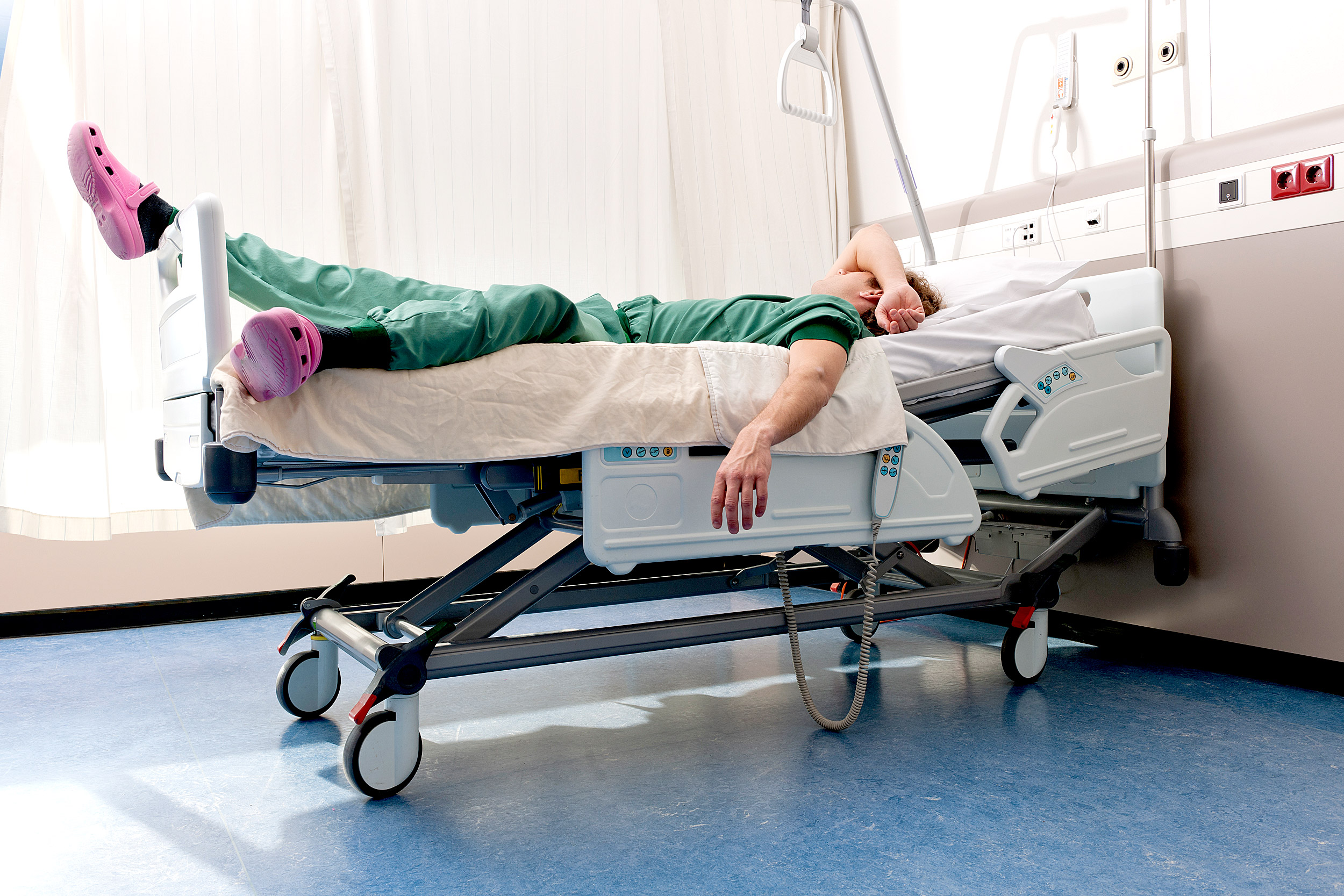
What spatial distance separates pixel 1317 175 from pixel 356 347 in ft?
6.63

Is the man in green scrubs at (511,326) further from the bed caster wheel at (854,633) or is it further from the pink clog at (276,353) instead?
the bed caster wheel at (854,633)

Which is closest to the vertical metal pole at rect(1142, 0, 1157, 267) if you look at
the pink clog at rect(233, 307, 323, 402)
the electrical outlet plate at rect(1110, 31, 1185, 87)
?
the electrical outlet plate at rect(1110, 31, 1185, 87)

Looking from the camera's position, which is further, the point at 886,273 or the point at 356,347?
the point at 886,273

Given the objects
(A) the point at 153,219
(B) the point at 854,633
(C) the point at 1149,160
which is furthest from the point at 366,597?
(C) the point at 1149,160

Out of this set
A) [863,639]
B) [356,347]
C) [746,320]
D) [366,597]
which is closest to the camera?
[356,347]

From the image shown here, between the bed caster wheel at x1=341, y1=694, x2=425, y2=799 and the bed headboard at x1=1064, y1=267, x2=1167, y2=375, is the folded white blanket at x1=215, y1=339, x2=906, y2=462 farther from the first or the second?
the bed headboard at x1=1064, y1=267, x2=1167, y2=375

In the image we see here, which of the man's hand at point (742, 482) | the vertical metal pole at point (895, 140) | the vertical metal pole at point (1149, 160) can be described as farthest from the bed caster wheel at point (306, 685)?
the vertical metal pole at point (1149, 160)

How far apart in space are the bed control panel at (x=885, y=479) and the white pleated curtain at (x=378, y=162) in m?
1.78

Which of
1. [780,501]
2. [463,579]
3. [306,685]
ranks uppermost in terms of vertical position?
[780,501]

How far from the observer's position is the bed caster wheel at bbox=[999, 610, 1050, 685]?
216cm

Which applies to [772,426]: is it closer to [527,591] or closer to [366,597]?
[527,591]

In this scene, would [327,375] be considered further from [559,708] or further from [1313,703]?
[1313,703]

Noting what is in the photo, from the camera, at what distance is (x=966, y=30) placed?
9.84 feet

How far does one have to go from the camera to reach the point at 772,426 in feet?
5.15
